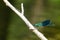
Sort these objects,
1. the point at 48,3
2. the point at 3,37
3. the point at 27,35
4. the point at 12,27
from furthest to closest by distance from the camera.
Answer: the point at 48,3 → the point at 12,27 → the point at 27,35 → the point at 3,37

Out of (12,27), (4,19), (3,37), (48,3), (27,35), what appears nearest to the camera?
(4,19)

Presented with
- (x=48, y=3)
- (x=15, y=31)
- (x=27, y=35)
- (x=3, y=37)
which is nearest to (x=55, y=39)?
(x=27, y=35)

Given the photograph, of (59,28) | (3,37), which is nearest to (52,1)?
(59,28)

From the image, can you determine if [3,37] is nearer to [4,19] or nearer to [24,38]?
[4,19]

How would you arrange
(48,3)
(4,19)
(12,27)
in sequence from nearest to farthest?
(4,19)
(12,27)
(48,3)

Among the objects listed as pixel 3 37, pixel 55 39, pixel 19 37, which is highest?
pixel 55 39

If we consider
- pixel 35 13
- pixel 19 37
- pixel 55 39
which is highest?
pixel 35 13

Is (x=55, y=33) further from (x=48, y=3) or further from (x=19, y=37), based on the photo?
(x=48, y=3)

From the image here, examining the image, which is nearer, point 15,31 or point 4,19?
point 4,19

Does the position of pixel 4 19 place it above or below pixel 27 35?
below
